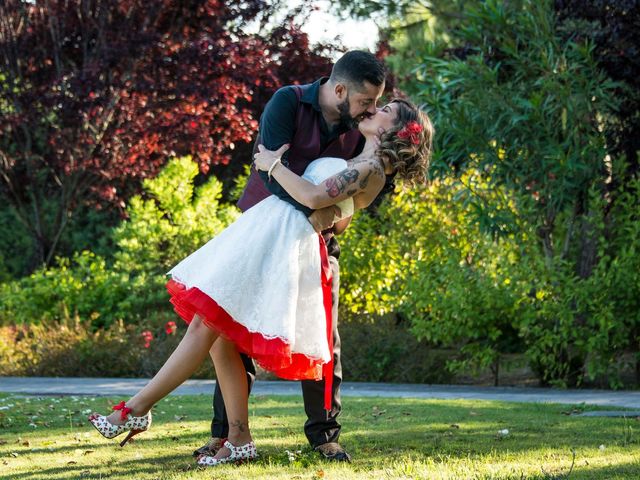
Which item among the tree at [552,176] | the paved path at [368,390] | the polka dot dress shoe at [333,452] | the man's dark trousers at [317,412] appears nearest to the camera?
the polka dot dress shoe at [333,452]

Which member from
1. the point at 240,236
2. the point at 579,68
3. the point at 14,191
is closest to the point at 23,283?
the point at 14,191

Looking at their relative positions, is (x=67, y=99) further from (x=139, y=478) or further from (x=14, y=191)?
(x=139, y=478)

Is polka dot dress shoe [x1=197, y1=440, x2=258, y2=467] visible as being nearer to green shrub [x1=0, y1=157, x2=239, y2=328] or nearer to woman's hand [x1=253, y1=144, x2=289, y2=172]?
woman's hand [x1=253, y1=144, x2=289, y2=172]

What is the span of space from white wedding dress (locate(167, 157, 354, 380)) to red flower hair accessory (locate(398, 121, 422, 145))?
11.5 inches

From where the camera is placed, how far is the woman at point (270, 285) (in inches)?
160

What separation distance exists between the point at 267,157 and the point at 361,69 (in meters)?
0.54

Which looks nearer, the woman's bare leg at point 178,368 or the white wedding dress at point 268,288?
the white wedding dress at point 268,288

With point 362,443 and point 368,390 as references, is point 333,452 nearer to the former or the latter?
point 362,443

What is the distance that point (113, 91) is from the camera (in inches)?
429

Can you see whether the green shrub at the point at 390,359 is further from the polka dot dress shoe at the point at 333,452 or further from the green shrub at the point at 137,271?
the polka dot dress shoe at the point at 333,452

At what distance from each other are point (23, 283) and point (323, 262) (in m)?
7.80

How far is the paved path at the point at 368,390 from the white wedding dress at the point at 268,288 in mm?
3209

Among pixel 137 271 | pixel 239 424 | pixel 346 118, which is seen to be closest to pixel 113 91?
pixel 137 271

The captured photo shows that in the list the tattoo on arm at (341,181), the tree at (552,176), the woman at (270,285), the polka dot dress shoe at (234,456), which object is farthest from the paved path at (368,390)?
the tattoo on arm at (341,181)
